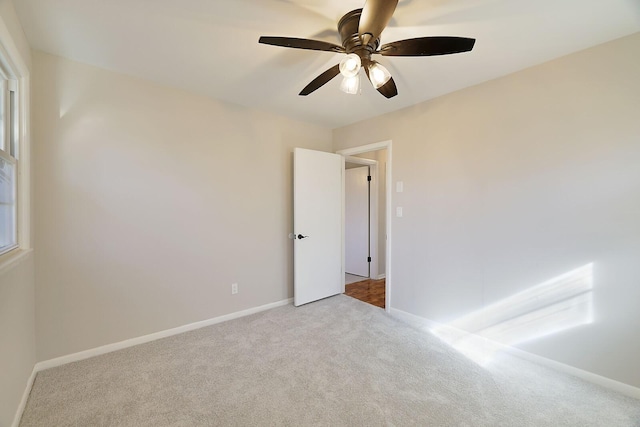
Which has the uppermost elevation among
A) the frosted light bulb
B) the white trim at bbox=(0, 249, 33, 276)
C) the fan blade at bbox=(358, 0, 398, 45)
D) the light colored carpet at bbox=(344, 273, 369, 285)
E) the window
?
the fan blade at bbox=(358, 0, 398, 45)

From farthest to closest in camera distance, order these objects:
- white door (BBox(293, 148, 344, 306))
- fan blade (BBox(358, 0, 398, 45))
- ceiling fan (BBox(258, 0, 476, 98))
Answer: white door (BBox(293, 148, 344, 306))
ceiling fan (BBox(258, 0, 476, 98))
fan blade (BBox(358, 0, 398, 45))

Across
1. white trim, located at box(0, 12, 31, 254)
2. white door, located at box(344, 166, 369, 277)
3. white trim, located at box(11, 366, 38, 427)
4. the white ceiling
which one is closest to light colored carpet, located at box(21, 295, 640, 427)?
white trim, located at box(11, 366, 38, 427)

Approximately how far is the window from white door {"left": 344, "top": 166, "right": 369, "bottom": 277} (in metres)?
3.93

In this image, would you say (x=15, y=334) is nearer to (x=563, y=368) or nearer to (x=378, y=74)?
(x=378, y=74)

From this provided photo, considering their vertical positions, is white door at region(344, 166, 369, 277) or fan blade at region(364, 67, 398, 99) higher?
fan blade at region(364, 67, 398, 99)

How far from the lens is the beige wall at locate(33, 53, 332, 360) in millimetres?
2068

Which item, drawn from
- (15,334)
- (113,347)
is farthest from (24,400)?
(113,347)

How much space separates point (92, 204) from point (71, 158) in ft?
1.27

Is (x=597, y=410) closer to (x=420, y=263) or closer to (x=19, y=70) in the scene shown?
(x=420, y=263)

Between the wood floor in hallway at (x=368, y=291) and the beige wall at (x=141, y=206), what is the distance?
128cm

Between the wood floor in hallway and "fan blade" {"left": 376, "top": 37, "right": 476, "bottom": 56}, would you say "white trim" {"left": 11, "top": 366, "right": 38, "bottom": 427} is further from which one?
the wood floor in hallway

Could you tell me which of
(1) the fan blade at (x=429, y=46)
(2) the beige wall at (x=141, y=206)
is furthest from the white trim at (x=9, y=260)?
(1) the fan blade at (x=429, y=46)

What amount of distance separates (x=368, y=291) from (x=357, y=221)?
1.32 meters

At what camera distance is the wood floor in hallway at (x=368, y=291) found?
3.62 meters
